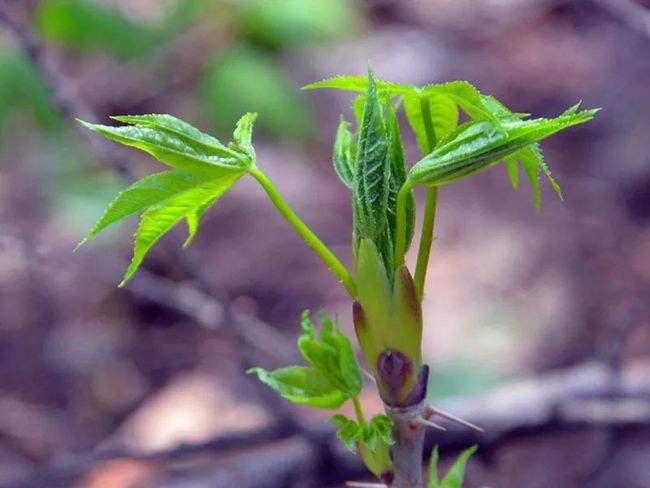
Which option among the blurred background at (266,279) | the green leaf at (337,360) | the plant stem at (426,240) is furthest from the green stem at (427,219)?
the blurred background at (266,279)

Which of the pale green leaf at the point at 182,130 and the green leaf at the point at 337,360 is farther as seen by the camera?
the green leaf at the point at 337,360

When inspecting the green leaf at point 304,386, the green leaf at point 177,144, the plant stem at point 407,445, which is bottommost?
the plant stem at point 407,445

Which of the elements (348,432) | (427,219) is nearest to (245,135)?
(427,219)

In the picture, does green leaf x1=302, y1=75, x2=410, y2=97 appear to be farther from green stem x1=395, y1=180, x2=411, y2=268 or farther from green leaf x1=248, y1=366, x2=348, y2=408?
green leaf x1=248, y1=366, x2=348, y2=408

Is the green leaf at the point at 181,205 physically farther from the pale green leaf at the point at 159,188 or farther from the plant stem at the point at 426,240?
the plant stem at the point at 426,240

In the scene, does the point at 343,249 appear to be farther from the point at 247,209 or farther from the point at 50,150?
the point at 50,150

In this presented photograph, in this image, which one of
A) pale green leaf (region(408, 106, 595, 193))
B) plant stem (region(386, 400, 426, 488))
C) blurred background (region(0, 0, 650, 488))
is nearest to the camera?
pale green leaf (region(408, 106, 595, 193))

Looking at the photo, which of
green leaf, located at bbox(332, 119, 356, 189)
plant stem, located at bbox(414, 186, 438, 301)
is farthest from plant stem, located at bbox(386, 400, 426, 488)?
green leaf, located at bbox(332, 119, 356, 189)
